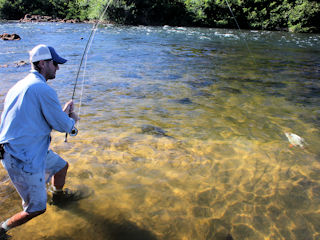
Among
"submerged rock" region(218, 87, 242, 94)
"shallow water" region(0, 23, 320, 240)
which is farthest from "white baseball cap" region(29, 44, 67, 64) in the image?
"submerged rock" region(218, 87, 242, 94)

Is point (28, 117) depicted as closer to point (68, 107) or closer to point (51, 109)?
point (51, 109)

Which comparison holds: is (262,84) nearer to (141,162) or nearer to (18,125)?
(141,162)

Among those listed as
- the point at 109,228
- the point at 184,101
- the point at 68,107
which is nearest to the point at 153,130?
the point at 184,101

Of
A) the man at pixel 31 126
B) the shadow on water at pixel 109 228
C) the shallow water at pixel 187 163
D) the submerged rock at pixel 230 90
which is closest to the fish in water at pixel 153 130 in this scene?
the shallow water at pixel 187 163

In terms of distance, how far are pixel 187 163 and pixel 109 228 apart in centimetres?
172

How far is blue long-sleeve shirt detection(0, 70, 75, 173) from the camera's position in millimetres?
2102

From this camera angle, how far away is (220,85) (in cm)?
862

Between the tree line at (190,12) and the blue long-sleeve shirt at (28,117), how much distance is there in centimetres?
3909

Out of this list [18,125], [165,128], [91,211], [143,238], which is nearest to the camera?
[18,125]

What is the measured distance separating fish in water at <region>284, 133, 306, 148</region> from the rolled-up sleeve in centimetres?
430

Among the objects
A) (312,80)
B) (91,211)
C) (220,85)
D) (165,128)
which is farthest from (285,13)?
(91,211)

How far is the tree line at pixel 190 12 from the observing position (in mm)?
34831

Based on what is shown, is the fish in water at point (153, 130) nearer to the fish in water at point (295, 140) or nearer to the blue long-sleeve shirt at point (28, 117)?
the fish in water at point (295, 140)

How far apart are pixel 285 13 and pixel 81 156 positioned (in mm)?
41327
